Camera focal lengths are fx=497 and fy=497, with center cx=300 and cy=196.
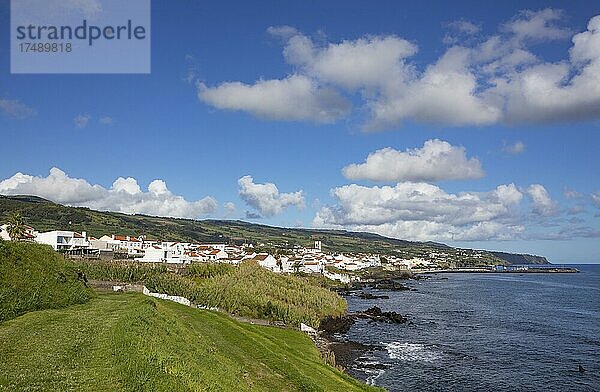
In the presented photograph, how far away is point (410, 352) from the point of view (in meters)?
56.2

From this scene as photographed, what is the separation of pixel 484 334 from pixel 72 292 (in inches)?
2210

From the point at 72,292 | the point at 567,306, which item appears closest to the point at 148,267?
the point at 72,292

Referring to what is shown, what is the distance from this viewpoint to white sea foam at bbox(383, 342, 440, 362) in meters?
53.1

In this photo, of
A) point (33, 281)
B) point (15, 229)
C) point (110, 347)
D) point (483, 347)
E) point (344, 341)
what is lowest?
point (483, 347)

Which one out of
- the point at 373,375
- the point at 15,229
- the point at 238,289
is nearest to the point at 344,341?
the point at 373,375

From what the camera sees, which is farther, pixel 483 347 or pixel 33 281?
pixel 483 347

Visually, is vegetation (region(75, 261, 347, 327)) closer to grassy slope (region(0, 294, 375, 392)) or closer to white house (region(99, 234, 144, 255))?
grassy slope (region(0, 294, 375, 392))

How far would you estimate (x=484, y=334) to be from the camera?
229 ft

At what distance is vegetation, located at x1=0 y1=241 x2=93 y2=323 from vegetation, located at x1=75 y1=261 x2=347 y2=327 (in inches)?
583

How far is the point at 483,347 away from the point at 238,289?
31.6 meters

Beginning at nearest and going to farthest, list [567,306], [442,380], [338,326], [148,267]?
[442,380]
[338,326]
[148,267]
[567,306]

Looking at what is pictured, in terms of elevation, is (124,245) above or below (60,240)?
below

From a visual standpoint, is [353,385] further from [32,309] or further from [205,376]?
[32,309]

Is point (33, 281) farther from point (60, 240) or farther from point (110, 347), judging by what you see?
point (60, 240)
